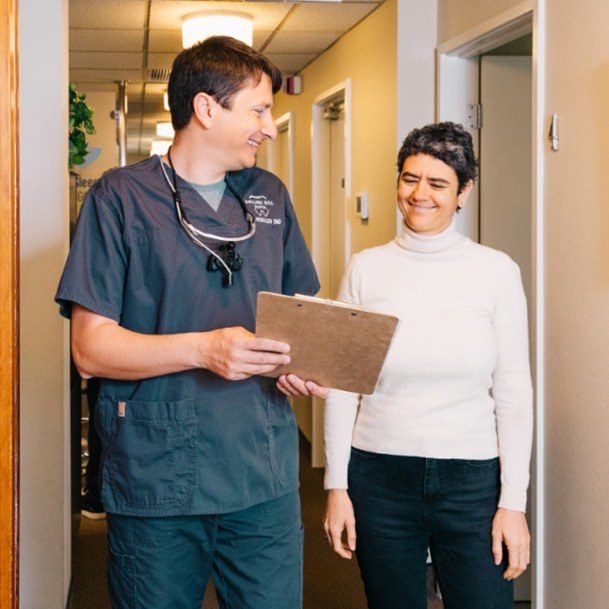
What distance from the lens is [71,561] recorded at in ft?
12.0

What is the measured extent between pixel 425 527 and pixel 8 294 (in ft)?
3.39

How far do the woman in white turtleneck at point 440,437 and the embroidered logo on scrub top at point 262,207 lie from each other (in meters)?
0.38

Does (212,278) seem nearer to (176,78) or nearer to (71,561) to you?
(176,78)

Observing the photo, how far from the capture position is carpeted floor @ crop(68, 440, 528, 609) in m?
3.43

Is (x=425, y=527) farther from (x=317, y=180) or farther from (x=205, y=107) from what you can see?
(x=317, y=180)

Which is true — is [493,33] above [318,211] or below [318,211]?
above

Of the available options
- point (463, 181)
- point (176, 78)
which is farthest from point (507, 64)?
point (176, 78)

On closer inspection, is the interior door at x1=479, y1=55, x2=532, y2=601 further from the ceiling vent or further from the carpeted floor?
the ceiling vent

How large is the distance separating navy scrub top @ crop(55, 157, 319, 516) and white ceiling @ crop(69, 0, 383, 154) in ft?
7.72

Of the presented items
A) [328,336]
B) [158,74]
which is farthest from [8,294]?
[158,74]

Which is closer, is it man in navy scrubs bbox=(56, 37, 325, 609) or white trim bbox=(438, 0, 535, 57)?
man in navy scrubs bbox=(56, 37, 325, 609)

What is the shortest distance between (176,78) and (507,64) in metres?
2.25

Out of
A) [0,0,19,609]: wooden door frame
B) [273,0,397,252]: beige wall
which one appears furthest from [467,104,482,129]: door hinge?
[0,0,19,609]: wooden door frame

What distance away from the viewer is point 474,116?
3.66 m
